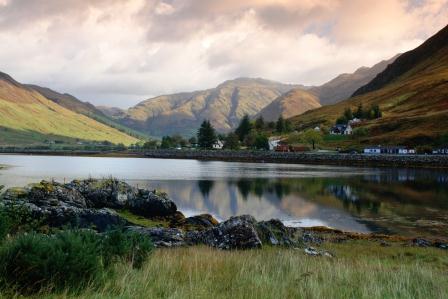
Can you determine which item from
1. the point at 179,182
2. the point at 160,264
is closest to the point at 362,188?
the point at 179,182

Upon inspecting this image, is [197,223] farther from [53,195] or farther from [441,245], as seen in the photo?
[441,245]

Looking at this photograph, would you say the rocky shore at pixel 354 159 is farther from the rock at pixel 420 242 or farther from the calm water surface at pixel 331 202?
the rock at pixel 420 242

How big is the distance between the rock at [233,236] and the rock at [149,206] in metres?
14.9

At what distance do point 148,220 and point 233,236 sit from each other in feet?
47.6

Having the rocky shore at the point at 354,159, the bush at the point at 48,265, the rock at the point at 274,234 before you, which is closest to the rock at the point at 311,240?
the rock at the point at 274,234

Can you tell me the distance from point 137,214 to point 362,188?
51.3m

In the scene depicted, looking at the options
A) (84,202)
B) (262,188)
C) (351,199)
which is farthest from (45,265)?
(262,188)

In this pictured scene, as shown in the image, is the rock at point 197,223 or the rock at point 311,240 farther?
the rock at point 197,223

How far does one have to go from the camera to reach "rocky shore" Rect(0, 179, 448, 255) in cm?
2408

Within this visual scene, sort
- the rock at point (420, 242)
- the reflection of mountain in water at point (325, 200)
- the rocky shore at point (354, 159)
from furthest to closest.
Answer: the rocky shore at point (354, 159)
the reflection of mountain in water at point (325, 200)
the rock at point (420, 242)

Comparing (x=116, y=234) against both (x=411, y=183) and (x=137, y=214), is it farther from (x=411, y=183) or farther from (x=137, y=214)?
(x=411, y=183)

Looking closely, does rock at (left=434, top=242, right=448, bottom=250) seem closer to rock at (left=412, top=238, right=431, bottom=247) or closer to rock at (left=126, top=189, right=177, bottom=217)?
rock at (left=412, top=238, right=431, bottom=247)

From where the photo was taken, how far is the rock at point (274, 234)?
2544cm

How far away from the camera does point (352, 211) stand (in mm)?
53312
